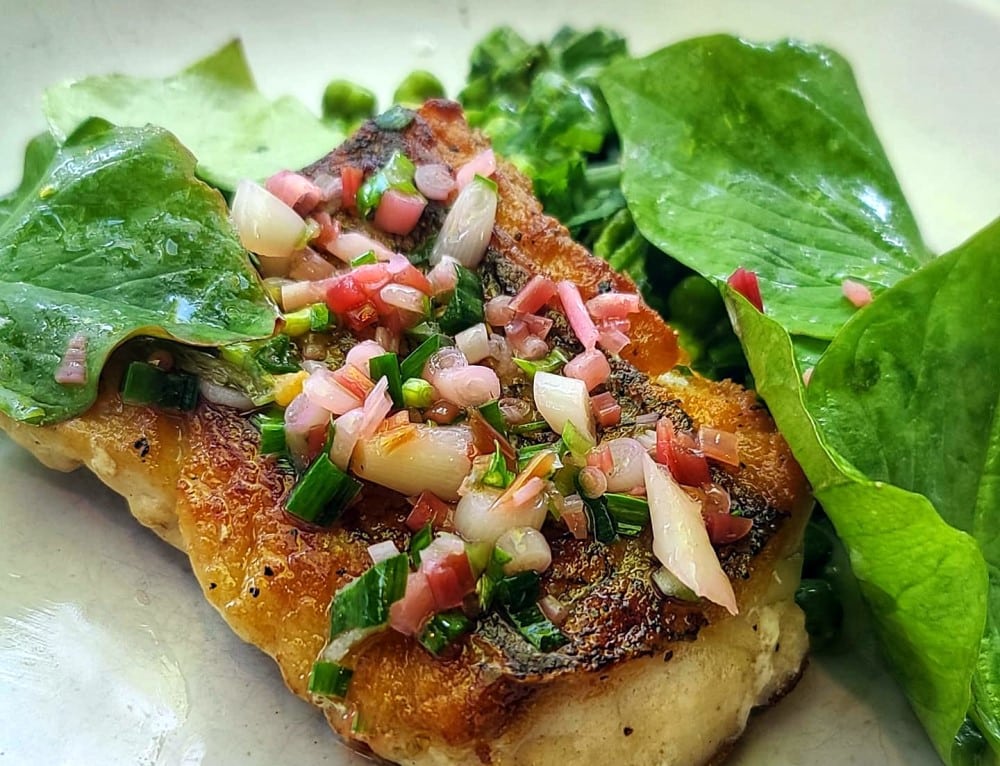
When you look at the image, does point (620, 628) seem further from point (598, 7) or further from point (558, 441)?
point (598, 7)

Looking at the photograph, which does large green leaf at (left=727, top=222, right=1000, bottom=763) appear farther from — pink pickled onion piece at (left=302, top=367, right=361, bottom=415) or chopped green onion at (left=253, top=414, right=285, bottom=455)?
chopped green onion at (left=253, top=414, right=285, bottom=455)

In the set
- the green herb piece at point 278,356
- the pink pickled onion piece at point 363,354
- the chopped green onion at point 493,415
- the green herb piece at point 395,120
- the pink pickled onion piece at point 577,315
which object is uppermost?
the green herb piece at point 395,120

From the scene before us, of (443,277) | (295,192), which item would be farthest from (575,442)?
(295,192)

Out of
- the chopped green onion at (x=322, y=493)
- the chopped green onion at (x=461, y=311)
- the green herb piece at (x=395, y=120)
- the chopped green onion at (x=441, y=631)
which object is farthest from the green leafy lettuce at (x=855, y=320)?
the chopped green onion at (x=322, y=493)


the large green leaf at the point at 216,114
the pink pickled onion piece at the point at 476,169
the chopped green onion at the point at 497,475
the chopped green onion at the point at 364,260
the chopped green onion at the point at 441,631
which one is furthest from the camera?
the large green leaf at the point at 216,114

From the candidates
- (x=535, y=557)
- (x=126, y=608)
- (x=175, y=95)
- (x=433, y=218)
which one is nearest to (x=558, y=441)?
(x=535, y=557)

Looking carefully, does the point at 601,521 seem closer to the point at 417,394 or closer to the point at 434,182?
the point at 417,394

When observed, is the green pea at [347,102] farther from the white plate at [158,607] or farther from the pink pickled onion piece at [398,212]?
the pink pickled onion piece at [398,212]
